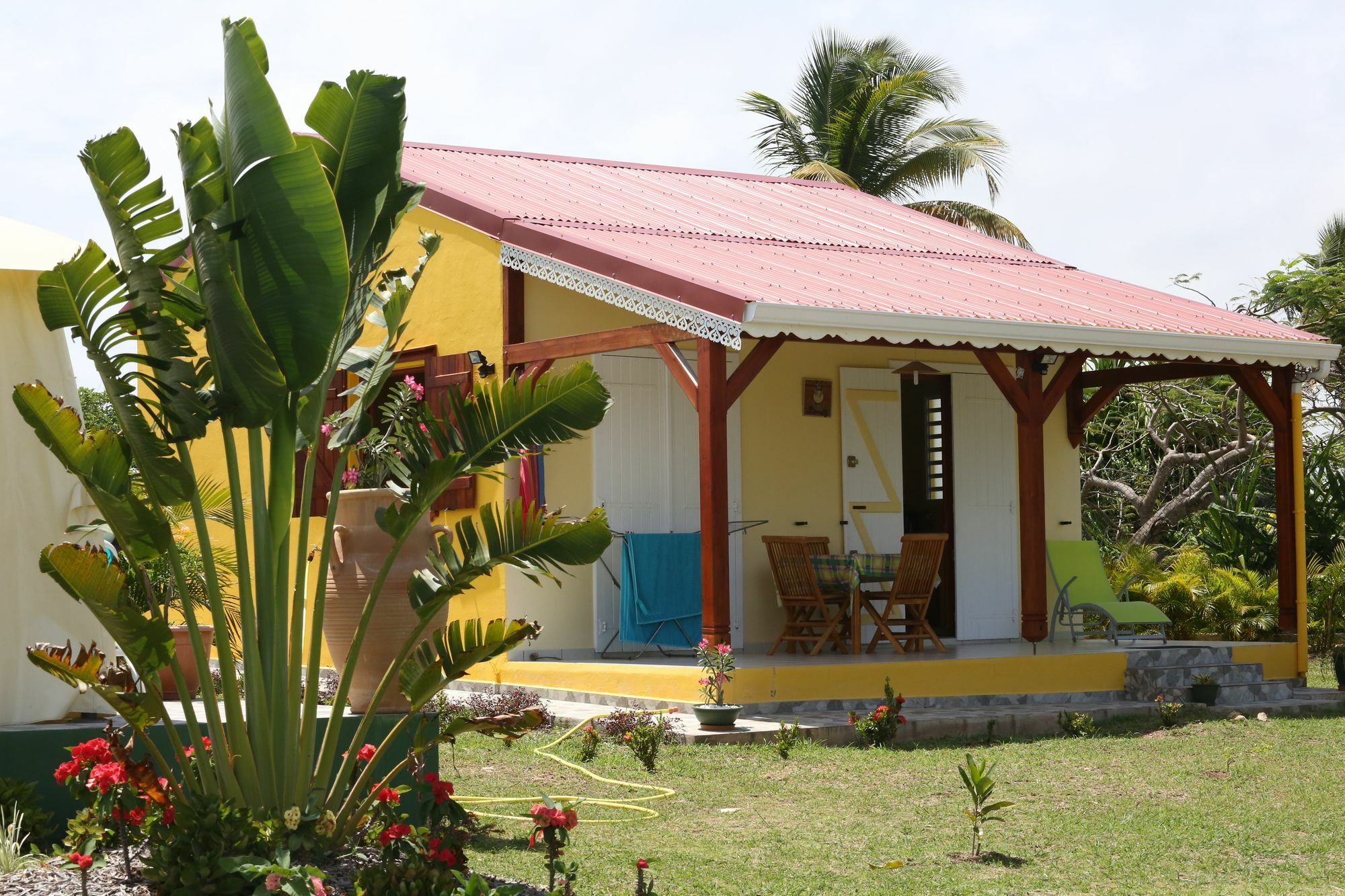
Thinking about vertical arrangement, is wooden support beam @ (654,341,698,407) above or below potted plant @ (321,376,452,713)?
above

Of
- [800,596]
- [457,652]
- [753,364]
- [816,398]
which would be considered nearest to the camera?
[457,652]

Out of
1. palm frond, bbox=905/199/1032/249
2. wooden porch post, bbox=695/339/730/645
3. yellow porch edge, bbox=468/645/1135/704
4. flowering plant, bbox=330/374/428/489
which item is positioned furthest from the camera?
palm frond, bbox=905/199/1032/249

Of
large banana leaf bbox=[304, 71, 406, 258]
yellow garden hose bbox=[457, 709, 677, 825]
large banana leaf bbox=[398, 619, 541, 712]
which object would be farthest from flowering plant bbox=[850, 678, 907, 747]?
large banana leaf bbox=[304, 71, 406, 258]

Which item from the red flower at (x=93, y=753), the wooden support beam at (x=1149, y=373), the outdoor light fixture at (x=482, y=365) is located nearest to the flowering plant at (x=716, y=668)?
the outdoor light fixture at (x=482, y=365)

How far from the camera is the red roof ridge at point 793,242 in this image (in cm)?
1191

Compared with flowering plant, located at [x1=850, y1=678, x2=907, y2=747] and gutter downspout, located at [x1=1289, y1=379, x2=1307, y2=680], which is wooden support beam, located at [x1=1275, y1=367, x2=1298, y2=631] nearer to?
gutter downspout, located at [x1=1289, y1=379, x2=1307, y2=680]

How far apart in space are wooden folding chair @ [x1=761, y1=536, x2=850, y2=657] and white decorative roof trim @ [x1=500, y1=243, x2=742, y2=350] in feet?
6.41

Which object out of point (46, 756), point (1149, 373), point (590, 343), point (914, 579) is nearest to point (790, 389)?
point (914, 579)

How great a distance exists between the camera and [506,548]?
214 inches

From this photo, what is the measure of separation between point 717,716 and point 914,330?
108 inches

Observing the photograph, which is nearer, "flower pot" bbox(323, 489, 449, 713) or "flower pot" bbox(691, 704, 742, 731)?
"flower pot" bbox(323, 489, 449, 713)

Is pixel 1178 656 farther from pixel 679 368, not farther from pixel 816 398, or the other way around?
pixel 679 368

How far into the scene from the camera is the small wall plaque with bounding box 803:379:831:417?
1295cm

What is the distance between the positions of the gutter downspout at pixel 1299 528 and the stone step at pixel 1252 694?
15.2 inches
